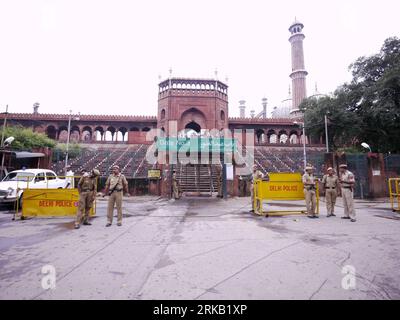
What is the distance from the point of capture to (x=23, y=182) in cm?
1059

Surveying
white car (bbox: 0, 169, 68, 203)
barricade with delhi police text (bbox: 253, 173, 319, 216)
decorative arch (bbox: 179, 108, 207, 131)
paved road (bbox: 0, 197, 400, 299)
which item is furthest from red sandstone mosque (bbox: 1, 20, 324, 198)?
paved road (bbox: 0, 197, 400, 299)

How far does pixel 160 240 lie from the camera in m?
5.12

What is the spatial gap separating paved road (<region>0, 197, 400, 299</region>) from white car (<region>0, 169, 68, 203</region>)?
4.25 m

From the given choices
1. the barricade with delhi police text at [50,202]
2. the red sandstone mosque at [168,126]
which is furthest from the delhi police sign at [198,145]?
the barricade with delhi police text at [50,202]

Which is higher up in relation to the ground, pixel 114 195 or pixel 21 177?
pixel 21 177

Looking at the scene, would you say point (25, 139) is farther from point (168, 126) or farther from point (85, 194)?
point (85, 194)

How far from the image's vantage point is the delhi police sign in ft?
53.1

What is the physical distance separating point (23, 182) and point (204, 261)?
417 inches

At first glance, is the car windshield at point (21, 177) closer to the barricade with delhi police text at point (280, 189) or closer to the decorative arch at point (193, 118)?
the barricade with delhi police text at point (280, 189)

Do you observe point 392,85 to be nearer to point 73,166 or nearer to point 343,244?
point 343,244

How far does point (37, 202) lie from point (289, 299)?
28.7ft

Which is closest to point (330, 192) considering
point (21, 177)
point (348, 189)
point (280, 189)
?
point (348, 189)

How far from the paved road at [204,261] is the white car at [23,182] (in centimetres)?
425
